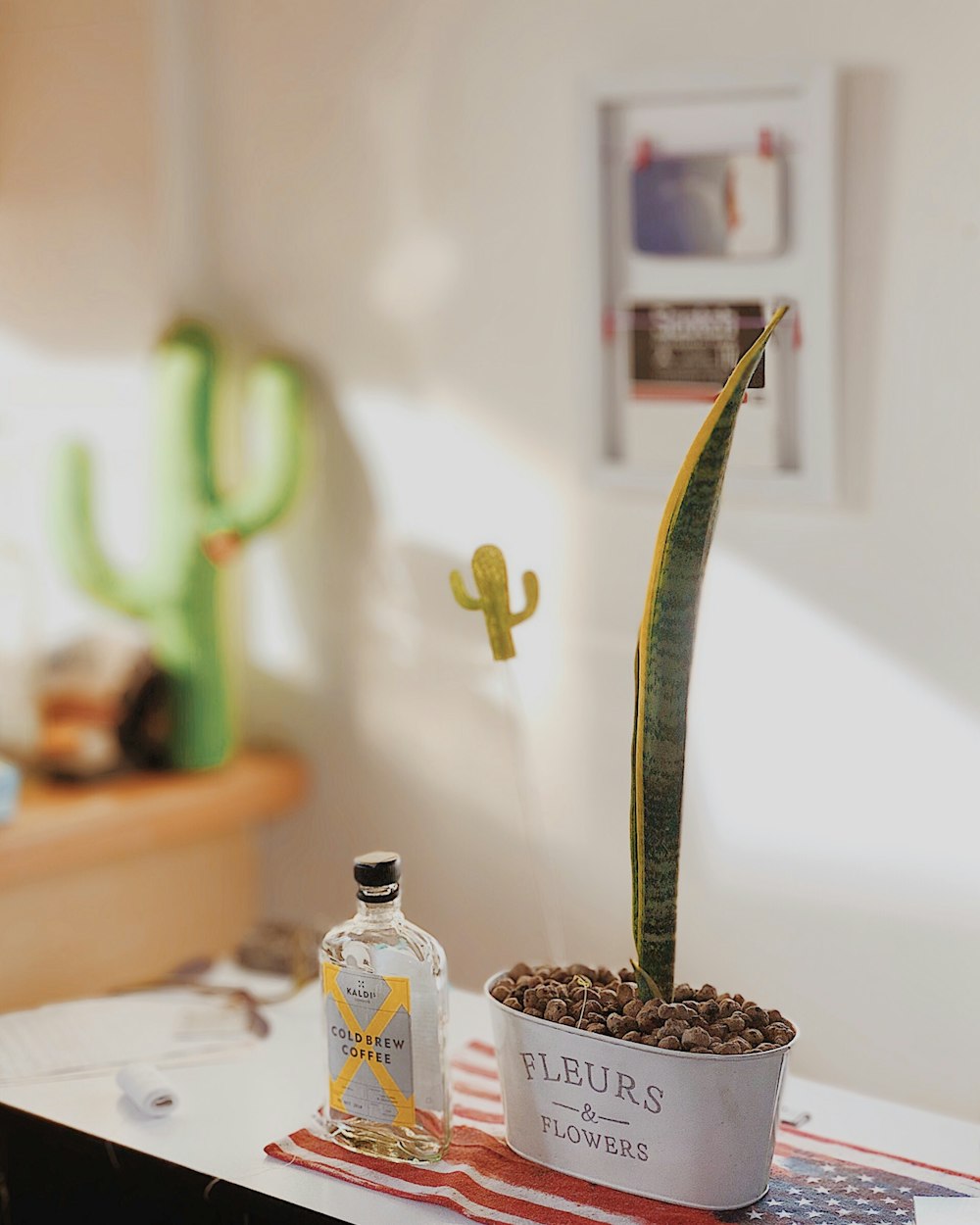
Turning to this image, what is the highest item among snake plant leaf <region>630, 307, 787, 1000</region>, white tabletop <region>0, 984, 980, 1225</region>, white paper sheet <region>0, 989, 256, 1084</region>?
snake plant leaf <region>630, 307, 787, 1000</region>

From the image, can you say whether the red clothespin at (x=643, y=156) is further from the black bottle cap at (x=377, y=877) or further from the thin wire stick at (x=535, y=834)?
the black bottle cap at (x=377, y=877)

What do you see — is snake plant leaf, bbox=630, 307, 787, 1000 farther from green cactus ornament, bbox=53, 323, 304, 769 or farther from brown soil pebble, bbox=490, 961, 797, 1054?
green cactus ornament, bbox=53, 323, 304, 769

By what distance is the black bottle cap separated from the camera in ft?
4.00

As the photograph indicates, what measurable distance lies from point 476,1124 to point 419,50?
1097 millimetres

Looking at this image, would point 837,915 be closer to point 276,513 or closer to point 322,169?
point 276,513

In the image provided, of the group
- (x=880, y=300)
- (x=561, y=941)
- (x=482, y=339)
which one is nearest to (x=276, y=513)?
(x=482, y=339)

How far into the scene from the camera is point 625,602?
1.68m

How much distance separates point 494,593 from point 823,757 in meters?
0.44

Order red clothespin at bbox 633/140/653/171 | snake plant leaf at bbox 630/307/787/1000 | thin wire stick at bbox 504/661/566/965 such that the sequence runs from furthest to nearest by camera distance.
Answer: thin wire stick at bbox 504/661/566/965 < red clothespin at bbox 633/140/653/171 < snake plant leaf at bbox 630/307/787/1000

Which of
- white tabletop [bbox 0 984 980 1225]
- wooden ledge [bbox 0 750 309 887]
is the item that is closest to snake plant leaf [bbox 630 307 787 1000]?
white tabletop [bbox 0 984 980 1225]

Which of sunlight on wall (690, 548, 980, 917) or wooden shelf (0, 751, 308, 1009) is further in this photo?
wooden shelf (0, 751, 308, 1009)

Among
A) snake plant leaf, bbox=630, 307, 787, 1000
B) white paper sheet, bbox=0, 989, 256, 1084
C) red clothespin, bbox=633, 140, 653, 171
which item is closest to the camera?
snake plant leaf, bbox=630, 307, 787, 1000

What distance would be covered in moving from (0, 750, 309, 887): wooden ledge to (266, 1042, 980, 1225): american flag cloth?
0.48m

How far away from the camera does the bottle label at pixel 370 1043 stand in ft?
4.04
